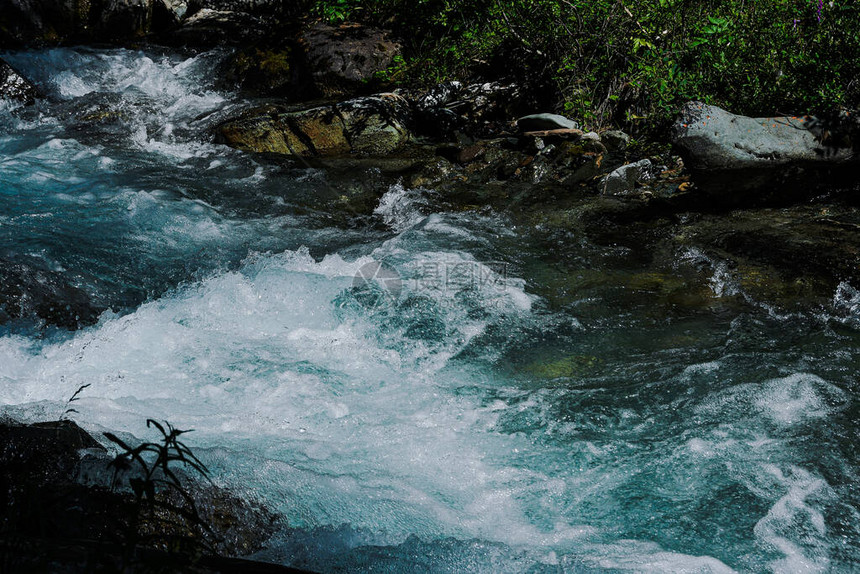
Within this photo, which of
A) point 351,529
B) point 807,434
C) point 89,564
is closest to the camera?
point 89,564

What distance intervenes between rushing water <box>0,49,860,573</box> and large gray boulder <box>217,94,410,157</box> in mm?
1450

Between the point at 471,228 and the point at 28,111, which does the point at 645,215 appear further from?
the point at 28,111

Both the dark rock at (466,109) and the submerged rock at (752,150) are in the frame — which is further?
the dark rock at (466,109)

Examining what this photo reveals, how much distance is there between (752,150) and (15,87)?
992cm

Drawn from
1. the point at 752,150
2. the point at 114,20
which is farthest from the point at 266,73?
the point at 752,150

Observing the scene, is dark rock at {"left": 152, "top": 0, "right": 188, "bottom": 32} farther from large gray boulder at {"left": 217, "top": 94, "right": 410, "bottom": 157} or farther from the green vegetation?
large gray boulder at {"left": 217, "top": 94, "right": 410, "bottom": 157}

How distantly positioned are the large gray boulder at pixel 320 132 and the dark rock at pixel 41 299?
3698mm

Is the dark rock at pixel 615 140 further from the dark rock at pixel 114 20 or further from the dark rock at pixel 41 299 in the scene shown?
the dark rock at pixel 114 20

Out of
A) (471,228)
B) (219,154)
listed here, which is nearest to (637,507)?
(471,228)

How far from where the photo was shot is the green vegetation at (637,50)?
6477 mm

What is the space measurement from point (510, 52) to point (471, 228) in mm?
3984

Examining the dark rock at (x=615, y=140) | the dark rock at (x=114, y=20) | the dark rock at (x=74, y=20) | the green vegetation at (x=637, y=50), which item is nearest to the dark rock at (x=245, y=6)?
the dark rock at (x=74, y=20)

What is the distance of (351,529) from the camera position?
2.69 metres

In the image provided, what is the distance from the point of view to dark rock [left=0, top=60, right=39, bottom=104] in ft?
A: 30.8
